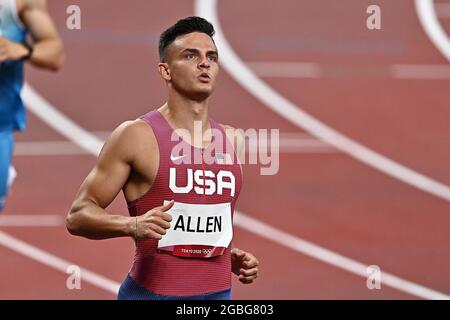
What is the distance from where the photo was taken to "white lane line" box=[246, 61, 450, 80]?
7.22 metres

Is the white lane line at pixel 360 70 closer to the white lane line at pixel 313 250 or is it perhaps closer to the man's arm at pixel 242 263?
the white lane line at pixel 313 250

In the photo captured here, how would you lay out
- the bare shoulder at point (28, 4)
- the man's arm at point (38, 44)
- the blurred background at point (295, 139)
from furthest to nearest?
the blurred background at point (295, 139)
the bare shoulder at point (28, 4)
the man's arm at point (38, 44)

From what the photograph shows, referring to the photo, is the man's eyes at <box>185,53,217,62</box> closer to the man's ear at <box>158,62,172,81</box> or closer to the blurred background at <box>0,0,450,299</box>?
the man's ear at <box>158,62,172,81</box>

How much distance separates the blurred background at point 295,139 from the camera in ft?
20.7

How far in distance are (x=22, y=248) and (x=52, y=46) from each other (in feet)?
11.8

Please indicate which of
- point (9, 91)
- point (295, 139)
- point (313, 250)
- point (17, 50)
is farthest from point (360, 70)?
point (17, 50)

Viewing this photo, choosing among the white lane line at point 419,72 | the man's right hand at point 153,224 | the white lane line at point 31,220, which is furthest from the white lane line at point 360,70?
the man's right hand at point 153,224

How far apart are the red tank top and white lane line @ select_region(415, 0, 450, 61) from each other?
3.86m

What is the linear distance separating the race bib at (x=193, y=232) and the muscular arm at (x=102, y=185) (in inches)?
8.2

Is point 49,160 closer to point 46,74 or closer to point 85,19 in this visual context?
point 46,74

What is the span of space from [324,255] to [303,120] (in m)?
1.13

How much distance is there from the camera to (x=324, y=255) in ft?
21.0

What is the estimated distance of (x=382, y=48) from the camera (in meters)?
7.28
